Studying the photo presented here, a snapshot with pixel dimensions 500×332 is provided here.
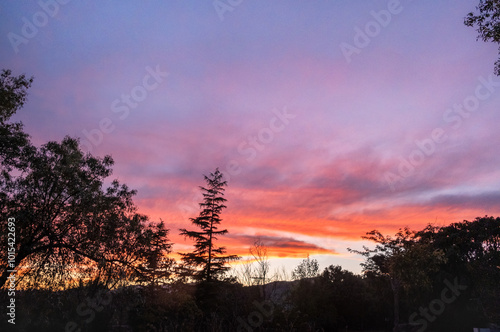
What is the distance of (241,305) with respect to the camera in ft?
90.4

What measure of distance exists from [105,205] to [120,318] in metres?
7.90

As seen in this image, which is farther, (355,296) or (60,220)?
(355,296)

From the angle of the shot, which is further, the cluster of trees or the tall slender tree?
the tall slender tree

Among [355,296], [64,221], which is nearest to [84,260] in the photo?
[64,221]

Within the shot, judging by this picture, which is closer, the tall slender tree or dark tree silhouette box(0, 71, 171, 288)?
dark tree silhouette box(0, 71, 171, 288)

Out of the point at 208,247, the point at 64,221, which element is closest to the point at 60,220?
the point at 64,221

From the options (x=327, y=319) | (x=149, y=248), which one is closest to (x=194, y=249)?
(x=327, y=319)

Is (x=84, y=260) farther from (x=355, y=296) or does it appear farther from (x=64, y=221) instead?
(x=355, y=296)

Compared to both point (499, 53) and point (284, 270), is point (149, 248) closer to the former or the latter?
point (499, 53)

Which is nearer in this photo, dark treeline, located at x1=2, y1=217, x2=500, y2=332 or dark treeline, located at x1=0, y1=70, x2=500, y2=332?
dark treeline, located at x1=0, y1=70, x2=500, y2=332

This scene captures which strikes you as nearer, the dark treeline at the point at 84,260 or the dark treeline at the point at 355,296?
the dark treeline at the point at 84,260

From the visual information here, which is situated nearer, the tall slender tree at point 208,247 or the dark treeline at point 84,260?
the dark treeline at point 84,260

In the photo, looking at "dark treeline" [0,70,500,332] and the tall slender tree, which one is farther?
the tall slender tree

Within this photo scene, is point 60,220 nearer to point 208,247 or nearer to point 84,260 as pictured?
point 84,260
